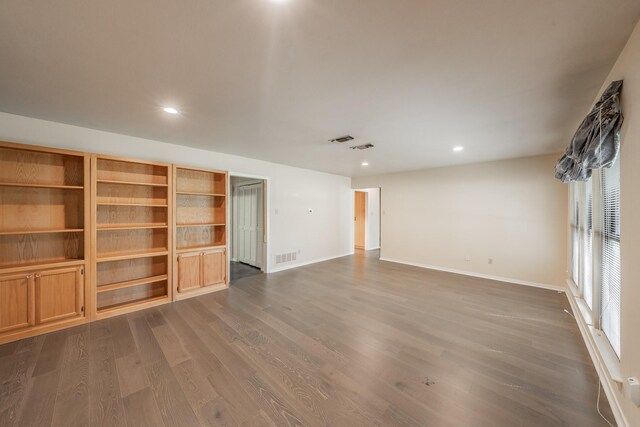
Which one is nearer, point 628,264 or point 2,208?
point 628,264

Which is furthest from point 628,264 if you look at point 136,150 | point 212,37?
point 136,150

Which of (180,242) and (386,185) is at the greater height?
(386,185)

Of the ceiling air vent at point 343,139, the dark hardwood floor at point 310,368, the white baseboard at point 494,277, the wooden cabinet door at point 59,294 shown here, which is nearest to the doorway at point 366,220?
the white baseboard at point 494,277

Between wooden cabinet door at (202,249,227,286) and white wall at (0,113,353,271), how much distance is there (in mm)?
1189

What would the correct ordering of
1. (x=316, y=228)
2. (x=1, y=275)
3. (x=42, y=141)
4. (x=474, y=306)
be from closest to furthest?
(x=1, y=275) < (x=42, y=141) < (x=474, y=306) < (x=316, y=228)

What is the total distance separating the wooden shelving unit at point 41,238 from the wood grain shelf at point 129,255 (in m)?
0.19

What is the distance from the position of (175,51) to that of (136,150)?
255cm

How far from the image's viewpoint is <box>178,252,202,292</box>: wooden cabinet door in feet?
11.9

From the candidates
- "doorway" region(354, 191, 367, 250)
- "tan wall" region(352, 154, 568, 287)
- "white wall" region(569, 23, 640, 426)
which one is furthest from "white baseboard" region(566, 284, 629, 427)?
"doorway" region(354, 191, 367, 250)

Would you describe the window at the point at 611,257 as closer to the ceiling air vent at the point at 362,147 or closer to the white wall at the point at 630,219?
the white wall at the point at 630,219

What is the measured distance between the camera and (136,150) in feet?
11.3

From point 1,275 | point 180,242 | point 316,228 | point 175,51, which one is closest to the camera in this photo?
point 175,51

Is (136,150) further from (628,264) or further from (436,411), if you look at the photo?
(628,264)

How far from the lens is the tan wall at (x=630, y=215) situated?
4.29ft
